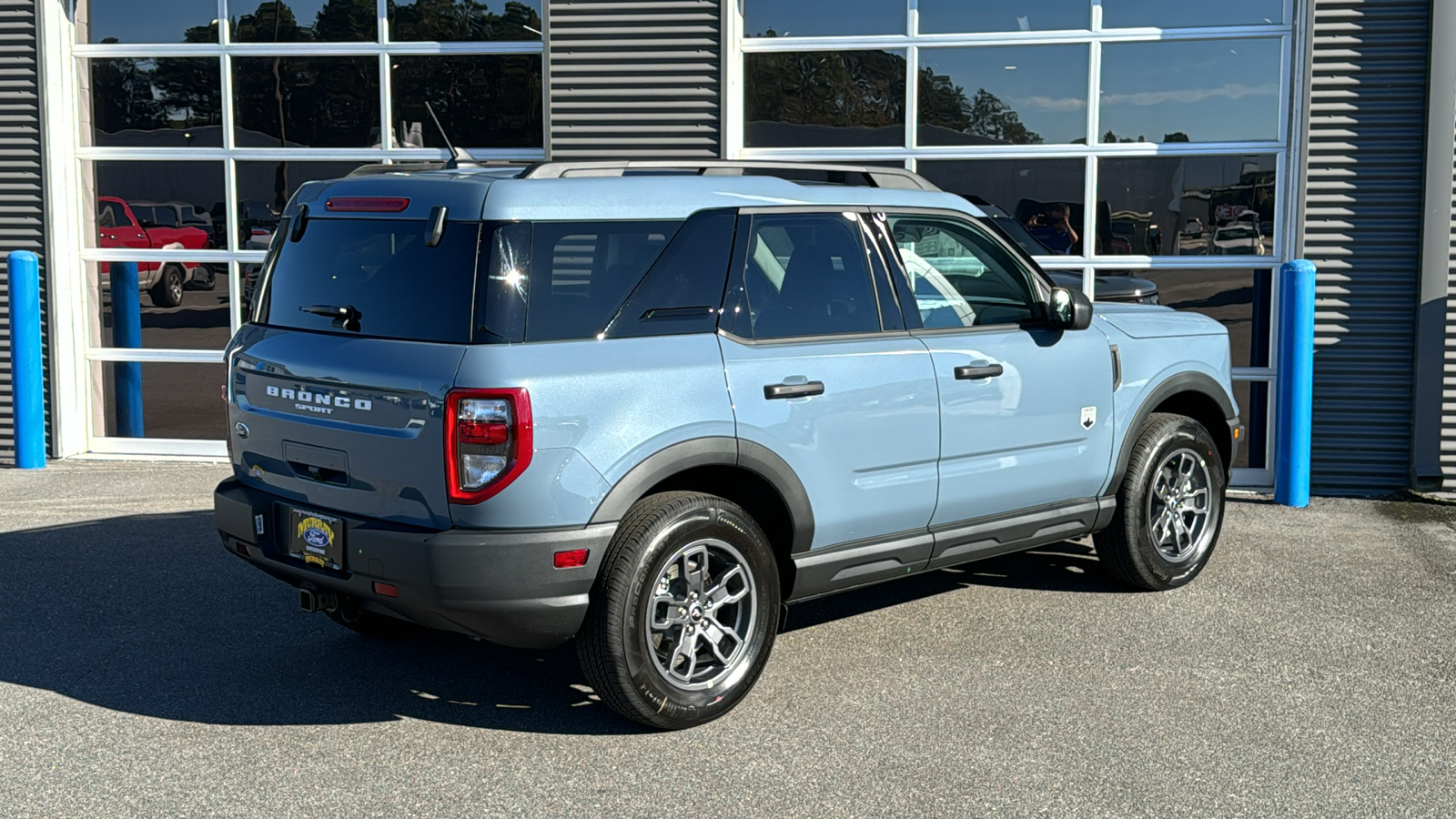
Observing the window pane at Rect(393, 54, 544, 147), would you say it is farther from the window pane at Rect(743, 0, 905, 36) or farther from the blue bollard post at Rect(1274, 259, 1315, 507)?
the blue bollard post at Rect(1274, 259, 1315, 507)

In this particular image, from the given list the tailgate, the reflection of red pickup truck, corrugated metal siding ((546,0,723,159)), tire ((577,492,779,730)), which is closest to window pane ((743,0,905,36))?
corrugated metal siding ((546,0,723,159))

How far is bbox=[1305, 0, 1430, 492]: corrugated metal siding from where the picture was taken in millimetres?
8516

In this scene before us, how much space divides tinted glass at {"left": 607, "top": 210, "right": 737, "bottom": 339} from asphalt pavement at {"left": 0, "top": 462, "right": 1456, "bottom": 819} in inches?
53.0

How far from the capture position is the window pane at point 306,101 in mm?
9930

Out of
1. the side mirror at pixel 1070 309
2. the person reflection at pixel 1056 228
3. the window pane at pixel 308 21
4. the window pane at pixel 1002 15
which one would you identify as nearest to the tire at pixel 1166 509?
the side mirror at pixel 1070 309

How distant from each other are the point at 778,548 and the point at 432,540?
1.35 m

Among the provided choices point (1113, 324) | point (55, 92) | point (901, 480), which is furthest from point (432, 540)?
point (55, 92)

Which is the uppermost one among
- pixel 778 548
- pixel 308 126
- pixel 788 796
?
pixel 308 126

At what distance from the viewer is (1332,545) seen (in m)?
7.45

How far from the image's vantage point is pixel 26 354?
373 inches

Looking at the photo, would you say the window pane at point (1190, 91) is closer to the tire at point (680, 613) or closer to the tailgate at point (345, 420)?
the tire at point (680, 613)

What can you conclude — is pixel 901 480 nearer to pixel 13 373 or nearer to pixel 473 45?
pixel 473 45

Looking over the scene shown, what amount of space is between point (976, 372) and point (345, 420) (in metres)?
2.37

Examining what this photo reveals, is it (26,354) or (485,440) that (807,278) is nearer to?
(485,440)
